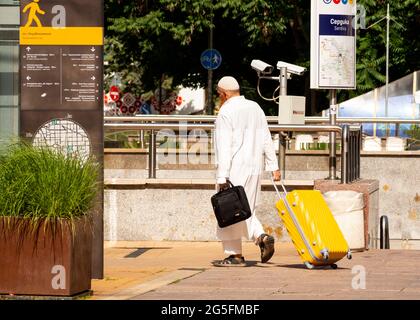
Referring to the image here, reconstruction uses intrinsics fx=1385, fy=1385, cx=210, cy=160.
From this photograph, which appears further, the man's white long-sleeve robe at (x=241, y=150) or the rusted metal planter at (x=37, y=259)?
the man's white long-sleeve robe at (x=241, y=150)

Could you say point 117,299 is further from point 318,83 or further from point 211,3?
point 211,3

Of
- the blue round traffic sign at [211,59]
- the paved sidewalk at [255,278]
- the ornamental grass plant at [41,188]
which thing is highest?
the blue round traffic sign at [211,59]

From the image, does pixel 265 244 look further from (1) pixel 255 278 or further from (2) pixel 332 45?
(2) pixel 332 45

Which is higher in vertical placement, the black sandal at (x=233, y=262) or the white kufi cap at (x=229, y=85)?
the white kufi cap at (x=229, y=85)

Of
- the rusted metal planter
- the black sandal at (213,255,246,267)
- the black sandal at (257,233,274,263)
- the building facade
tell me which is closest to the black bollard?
the black sandal at (213,255,246,267)

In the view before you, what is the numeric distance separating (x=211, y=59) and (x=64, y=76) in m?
31.7

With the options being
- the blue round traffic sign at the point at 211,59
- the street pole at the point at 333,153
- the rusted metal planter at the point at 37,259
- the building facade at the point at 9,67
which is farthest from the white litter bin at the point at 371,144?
the blue round traffic sign at the point at 211,59

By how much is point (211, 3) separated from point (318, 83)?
2278cm

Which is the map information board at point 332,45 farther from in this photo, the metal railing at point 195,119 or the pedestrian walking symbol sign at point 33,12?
the pedestrian walking symbol sign at point 33,12

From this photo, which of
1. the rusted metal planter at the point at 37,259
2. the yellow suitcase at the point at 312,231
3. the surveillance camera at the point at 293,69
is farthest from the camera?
the surveillance camera at the point at 293,69

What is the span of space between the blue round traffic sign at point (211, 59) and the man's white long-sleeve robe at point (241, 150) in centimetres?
2991

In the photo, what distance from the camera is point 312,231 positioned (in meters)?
12.8

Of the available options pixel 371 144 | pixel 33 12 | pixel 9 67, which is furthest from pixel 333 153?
pixel 33 12

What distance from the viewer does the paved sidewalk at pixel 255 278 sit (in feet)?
34.9
